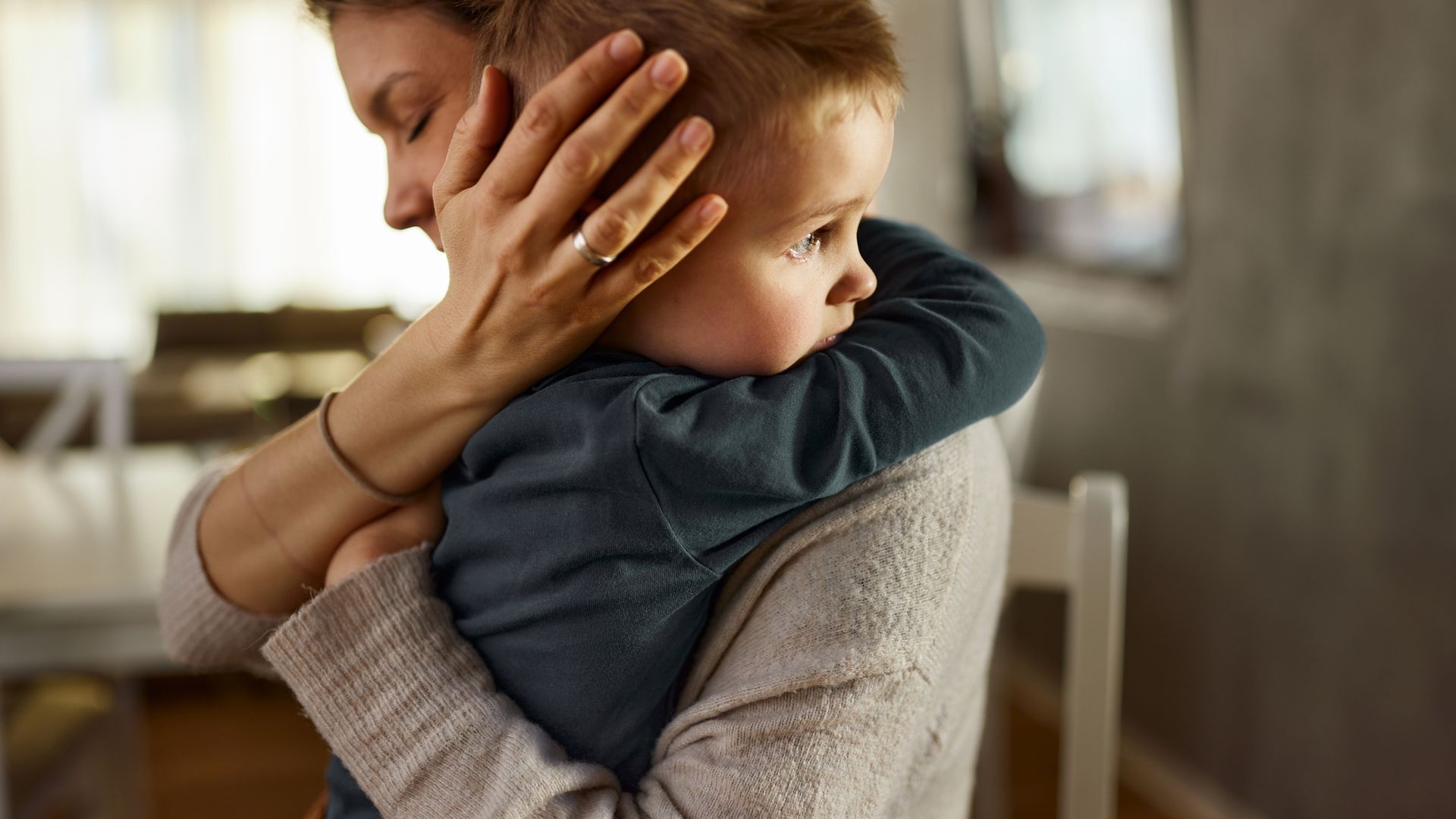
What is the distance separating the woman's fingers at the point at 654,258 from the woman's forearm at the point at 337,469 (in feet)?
0.30

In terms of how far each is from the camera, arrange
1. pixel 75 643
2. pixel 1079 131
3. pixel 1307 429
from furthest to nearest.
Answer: pixel 1079 131 < pixel 1307 429 < pixel 75 643

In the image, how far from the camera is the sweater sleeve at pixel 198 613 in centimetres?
77

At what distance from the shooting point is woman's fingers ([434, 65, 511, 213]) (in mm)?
559

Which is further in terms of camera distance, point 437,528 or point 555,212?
point 437,528

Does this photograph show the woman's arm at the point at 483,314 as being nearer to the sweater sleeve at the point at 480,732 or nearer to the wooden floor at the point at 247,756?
the sweater sleeve at the point at 480,732

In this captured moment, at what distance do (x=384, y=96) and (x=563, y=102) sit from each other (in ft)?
0.79

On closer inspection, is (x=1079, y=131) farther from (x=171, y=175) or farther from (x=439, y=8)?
(x=171, y=175)

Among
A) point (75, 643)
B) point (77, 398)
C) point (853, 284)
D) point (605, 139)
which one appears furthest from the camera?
point (77, 398)

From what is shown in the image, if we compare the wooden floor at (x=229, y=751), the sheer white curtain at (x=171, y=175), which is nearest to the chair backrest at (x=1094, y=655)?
the wooden floor at (x=229, y=751)

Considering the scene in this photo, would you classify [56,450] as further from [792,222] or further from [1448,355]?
[1448,355]

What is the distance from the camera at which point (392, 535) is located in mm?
676

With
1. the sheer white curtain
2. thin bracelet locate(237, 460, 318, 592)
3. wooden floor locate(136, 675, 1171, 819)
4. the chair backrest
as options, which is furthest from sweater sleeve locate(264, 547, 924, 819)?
the sheer white curtain

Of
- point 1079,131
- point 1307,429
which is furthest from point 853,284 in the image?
point 1079,131

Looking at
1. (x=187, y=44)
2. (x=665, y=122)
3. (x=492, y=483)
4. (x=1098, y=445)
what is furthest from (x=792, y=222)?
(x=187, y=44)
